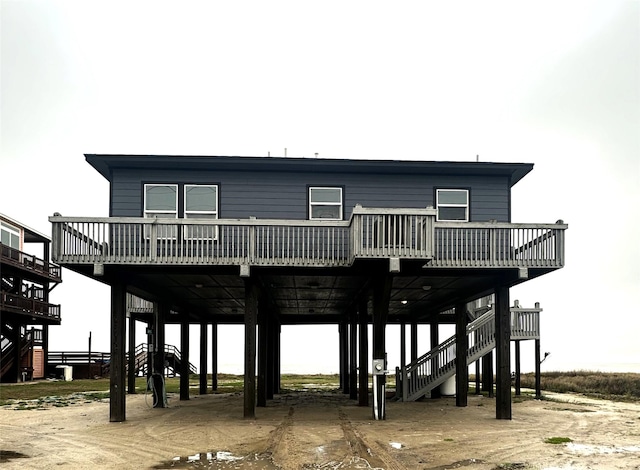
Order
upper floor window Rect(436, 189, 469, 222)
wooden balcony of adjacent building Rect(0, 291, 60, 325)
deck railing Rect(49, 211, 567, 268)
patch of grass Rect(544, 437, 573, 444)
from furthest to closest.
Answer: wooden balcony of adjacent building Rect(0, 291, 60, 325) < upper floor window Rect(436, 189, 469, 222) < deck railing Rect(49, 211, 567, 268) < patch of grass Rect(544, 437, 573, 444)

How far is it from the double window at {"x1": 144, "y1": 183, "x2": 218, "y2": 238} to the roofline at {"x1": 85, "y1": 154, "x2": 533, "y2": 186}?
0.63 metres

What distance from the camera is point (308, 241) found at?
56.3 feet

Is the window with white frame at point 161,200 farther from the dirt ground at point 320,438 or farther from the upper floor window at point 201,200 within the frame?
the dirt ground at point 320,438

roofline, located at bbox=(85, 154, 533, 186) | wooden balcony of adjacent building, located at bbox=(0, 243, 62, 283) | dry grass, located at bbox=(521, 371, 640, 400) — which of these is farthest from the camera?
wooden balcony of adjacent building, located at bbox=(0, 243, 62, 283)

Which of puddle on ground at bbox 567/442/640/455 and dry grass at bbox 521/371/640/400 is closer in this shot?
puddle on ground at bbox 567/442/640/455

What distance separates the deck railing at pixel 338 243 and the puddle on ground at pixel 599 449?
491cm

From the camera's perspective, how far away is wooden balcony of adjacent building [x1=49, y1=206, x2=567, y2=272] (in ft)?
53.6

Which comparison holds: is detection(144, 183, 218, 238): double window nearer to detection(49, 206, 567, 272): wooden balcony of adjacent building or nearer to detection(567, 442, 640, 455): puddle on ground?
detection(49, 206, 567, 272): wooden balcony of adjacent building

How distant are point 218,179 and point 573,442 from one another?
449 inches

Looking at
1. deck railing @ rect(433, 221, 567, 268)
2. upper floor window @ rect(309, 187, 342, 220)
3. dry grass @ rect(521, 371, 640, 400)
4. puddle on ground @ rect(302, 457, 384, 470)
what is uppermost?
upper floor window @ rect(309, 187, 342, 220)

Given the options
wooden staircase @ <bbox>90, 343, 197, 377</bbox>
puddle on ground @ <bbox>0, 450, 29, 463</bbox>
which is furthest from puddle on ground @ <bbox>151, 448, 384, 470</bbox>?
wooden staircase @ <bbox>90, 343, 197, 377</bbox>

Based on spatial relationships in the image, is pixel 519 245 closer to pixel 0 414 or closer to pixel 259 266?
pixel 259 266

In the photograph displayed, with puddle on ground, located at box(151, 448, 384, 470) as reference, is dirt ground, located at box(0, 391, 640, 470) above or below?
below

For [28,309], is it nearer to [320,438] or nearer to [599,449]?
[320,438]
